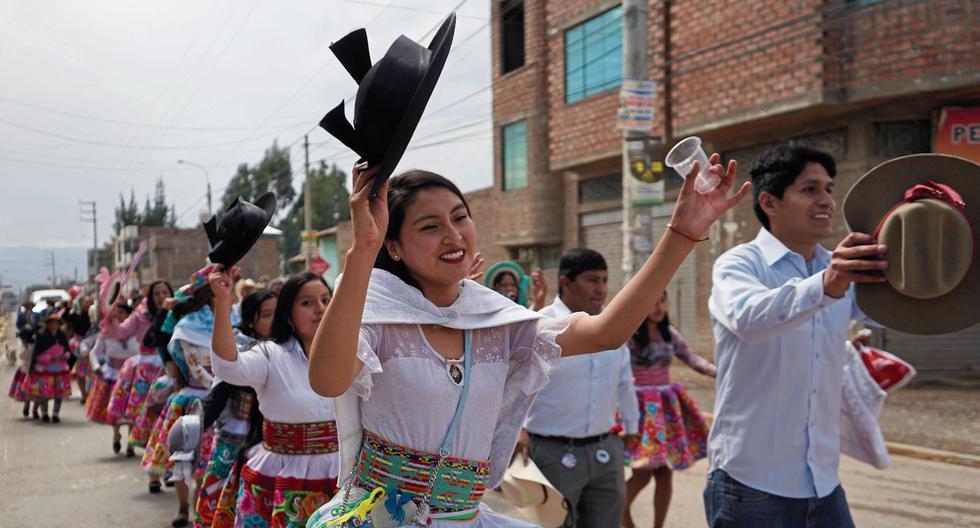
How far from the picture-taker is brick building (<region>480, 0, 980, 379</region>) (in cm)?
1172

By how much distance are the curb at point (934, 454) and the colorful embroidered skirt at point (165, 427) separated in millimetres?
4735

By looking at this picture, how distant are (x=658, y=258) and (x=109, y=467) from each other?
8893 millimetres

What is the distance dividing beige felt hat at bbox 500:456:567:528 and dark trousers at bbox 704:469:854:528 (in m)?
1.03

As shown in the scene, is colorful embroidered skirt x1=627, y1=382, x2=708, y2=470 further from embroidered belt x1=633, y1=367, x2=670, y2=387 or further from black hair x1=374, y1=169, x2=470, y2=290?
black hair x1=374, y1=169, x2=470, y2=290

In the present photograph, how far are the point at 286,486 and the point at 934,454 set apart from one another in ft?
22.2

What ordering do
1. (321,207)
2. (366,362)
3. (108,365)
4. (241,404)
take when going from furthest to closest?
(321,207) → (108,365) → (241,404) → (366,362)

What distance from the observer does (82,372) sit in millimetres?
15367

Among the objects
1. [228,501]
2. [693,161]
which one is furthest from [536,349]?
[228,501]

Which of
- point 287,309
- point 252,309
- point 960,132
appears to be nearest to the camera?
point 287,309

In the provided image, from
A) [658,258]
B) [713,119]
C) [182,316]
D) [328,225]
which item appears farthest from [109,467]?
[328,225]

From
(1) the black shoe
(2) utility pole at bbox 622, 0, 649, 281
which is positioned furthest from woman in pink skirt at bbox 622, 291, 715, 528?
(1) the black shoe

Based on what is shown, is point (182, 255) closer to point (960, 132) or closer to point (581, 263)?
point (960, 132)

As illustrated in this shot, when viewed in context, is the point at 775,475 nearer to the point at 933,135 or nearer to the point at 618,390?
the point at 618,390

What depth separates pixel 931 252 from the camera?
238cm
